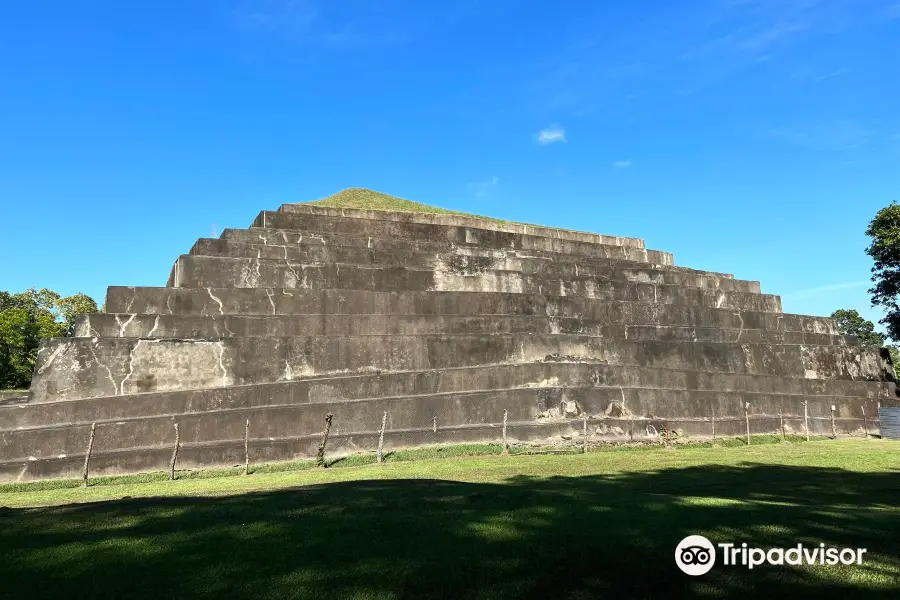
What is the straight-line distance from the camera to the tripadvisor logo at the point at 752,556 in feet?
13.8

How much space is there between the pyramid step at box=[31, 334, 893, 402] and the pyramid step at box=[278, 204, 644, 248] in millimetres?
6307

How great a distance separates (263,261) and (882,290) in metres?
32.2

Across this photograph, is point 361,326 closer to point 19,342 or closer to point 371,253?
point 371,253

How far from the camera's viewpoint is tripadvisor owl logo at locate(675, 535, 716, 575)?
4.16 meters

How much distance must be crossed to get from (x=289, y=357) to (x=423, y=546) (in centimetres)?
1003

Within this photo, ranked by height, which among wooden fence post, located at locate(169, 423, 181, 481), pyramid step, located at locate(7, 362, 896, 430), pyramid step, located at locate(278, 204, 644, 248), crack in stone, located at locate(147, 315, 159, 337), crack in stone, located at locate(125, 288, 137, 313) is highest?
pyramid step, located at locate(278, 204, 644, 248)

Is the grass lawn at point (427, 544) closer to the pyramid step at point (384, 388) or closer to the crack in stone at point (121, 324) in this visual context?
the pyramid step at point (384, 388)

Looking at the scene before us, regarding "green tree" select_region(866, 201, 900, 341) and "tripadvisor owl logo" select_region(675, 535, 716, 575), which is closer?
"tripadvisor owl logo" select_region(675, 535, 716, 575)

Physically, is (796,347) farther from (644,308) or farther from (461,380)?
(461,380)

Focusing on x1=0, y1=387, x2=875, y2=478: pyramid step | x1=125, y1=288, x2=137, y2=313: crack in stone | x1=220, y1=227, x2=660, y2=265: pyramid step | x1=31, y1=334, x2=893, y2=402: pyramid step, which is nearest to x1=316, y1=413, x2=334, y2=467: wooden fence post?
x1=0, y1=387, x2=875, y2=478: pyramid step

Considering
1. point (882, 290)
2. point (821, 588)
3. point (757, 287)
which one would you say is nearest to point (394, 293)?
point (821, 588)

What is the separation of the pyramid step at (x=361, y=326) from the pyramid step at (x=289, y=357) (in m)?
0.34

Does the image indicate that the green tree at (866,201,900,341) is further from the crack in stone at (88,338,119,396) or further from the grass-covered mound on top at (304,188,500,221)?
the crack in stone at (88,338,119,396)

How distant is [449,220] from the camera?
70.7ft
